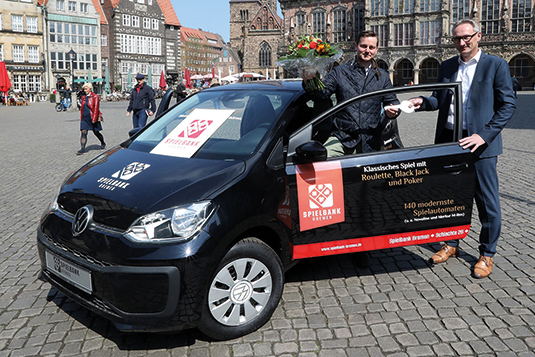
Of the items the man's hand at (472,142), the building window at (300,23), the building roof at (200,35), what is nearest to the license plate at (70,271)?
the man's hand at (472,142)

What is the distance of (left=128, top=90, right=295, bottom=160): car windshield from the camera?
3693 millimetres

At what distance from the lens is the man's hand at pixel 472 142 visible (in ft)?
13.0

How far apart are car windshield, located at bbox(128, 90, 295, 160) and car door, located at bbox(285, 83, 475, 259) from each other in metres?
0.37

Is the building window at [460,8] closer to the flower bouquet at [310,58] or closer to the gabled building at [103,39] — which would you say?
the gabled building at [103,39]

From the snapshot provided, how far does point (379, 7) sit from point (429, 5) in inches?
258

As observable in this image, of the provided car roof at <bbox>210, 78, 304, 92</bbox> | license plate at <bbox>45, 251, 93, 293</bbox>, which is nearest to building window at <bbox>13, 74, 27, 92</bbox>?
car roof at <bbox>210, 78, 304, 92</bbox>

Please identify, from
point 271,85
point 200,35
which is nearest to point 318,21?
point 200,35

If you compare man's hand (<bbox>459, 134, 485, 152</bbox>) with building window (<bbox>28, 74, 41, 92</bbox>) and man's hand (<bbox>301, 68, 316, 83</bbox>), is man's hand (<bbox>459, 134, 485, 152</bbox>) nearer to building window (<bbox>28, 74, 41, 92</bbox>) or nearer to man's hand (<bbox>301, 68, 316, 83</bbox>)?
man's hand (<bbox>301, 68, 316, 83</bbox>)

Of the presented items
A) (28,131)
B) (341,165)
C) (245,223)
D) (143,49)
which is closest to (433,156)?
(341,165)

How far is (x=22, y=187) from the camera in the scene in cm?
810

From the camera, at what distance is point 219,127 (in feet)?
13.0

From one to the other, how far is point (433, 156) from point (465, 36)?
1.04 meters

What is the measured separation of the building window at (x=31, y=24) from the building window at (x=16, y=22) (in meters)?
0.87

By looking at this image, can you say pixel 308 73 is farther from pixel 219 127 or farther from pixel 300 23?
pixel 300 23
